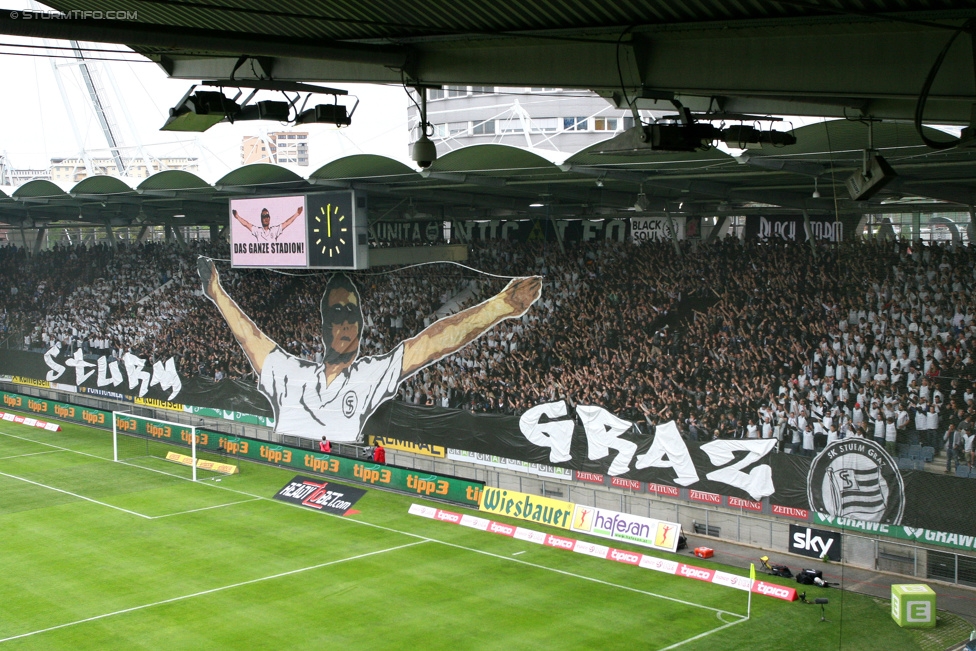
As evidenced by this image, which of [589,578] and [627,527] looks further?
[627,527]

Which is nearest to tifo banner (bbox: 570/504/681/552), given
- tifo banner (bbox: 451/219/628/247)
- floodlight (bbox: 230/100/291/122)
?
tifo banner (bbox: 451/219/628/247)

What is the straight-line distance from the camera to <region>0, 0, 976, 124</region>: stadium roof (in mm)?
8977

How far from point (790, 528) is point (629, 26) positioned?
15.8 meters

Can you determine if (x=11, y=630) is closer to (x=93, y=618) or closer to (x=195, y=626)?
(x=93, y=618)

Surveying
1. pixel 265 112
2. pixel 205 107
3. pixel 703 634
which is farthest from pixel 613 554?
pixel 205 107

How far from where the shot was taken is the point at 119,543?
25.4 m

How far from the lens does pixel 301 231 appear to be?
32.7 metres

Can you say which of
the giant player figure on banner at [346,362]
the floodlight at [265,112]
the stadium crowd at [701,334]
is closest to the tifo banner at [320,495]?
the giant player figure on banner at [346,362]

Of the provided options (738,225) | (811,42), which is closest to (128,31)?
(811,42)

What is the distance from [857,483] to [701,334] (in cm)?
631

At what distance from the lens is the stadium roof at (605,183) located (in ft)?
63.9

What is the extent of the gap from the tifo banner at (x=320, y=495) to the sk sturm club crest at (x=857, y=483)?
12.9 meters

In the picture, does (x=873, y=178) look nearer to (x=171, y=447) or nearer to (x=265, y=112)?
(x=265, y=112)

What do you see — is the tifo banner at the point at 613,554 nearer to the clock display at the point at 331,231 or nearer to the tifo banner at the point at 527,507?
the tifo banner at the point at 527,507
